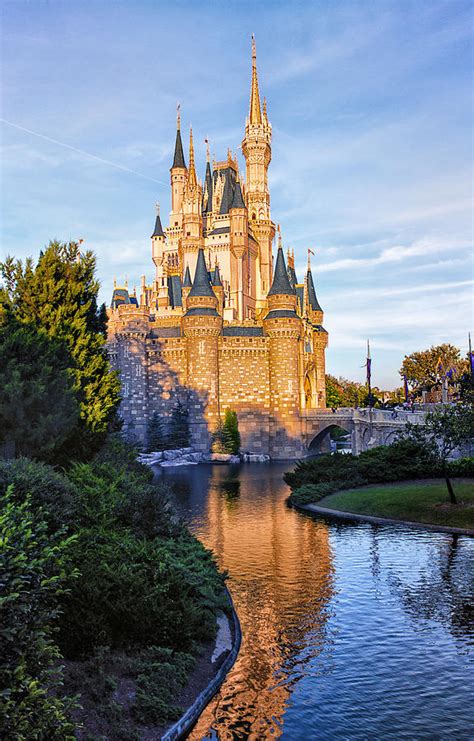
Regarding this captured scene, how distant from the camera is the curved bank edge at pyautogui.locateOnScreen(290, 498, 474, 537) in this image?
25.5 metres

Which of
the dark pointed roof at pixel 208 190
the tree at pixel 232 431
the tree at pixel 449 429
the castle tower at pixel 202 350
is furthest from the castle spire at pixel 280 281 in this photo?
the tree at pixel 449 429

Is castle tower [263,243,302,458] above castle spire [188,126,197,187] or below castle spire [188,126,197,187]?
below

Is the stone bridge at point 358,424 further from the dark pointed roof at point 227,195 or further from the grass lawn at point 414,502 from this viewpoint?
the dark pointed roof at point 227,195

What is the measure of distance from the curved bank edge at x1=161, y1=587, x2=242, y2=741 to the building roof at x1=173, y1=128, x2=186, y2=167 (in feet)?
302

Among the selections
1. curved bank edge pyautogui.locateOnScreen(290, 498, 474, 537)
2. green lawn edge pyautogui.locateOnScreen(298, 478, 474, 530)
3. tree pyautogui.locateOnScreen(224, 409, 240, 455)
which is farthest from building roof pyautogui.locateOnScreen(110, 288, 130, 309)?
green lawn edge pyautogui.locateOnScreen(298, 478, 474, 530)

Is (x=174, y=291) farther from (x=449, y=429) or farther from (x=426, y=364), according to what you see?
(x=449, y=429)

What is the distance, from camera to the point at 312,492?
3525 centimetres

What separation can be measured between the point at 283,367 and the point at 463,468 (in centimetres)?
4164

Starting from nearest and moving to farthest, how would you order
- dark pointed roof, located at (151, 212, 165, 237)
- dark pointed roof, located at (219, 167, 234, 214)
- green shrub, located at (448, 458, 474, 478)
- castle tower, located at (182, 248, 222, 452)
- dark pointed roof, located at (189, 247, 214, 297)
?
green shrub, located at (448, 458, 474, 478) → castle tower, located at (182, 248, 222, 452) → dark pointed roof, located at (189, 247, 214, 297) → dark pointed roof, located at (219, 167, 234, 214) → dark pointed roof, located at (151, 212, 165, 237)

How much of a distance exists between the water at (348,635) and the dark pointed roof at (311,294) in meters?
70.2

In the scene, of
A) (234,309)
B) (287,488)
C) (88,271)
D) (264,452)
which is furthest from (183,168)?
(88,271)

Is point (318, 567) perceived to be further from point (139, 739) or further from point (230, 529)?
point (139, 739)

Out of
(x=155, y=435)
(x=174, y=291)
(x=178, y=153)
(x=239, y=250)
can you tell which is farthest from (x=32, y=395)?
(x=178, y=153)

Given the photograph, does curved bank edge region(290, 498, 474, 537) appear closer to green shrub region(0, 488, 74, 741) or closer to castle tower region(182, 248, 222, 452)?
green shrub region(0, 488, 74, 741)
